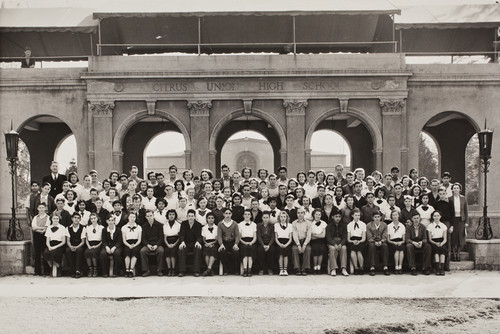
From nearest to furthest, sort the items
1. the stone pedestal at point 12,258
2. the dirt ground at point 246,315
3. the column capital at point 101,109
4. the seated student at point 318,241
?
1. the dirt ground at point 246,315
2. the seated student at point 318,241
3. the stone pedestal at point 12,258
4. the column capital at point 101,109

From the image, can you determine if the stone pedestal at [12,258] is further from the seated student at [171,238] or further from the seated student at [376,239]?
the seated student at [376,239]

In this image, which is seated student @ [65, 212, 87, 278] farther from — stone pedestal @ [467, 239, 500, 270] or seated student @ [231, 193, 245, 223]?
stone pedestal @ [467, 239, 500, 270]

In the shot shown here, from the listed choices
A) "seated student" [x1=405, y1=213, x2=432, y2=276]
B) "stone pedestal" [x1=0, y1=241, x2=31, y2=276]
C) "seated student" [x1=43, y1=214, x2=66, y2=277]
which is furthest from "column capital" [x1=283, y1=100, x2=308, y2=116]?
"stone pedestal" [x1=0, y1=241, x2=31, y2=276]

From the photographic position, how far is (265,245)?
11.4 metres

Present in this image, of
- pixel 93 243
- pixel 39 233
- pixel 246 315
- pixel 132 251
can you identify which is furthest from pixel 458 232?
pixel 39 233

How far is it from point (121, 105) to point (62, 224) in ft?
23.2

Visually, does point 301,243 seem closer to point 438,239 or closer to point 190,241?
point 190,241

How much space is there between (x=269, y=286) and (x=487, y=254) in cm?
512

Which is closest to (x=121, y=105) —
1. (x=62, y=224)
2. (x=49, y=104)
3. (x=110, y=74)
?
(x=110, y=74)

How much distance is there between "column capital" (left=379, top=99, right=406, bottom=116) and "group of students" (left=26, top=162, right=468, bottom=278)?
623 centimetres

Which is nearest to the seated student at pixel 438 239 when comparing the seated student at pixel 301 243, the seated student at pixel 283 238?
the seated student at pixel 301 243

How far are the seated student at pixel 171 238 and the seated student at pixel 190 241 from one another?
104mm

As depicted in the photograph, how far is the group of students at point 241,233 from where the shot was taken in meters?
11.3

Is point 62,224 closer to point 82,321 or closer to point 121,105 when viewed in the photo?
point 82,321
